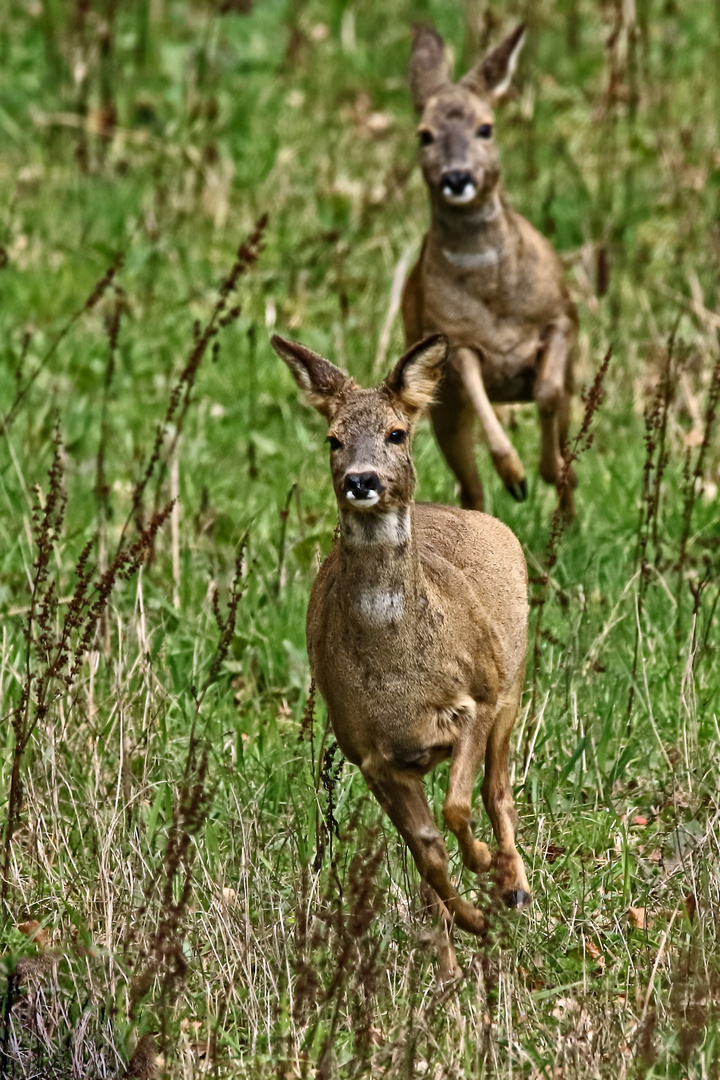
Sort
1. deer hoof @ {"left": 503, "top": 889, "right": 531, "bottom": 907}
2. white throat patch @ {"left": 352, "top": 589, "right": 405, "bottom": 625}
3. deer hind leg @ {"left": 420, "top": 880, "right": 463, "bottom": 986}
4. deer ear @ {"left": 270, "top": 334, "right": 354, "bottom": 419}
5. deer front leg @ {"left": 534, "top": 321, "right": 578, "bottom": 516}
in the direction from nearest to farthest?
deer hind leg @ {"left": 420, "top": 880, "right": 463, "bottom": 986} → white throat patch @ {"left": 352, "top": 589, "right": 405, "bottom": 625} → deer hoof @ {"left": 503, "top": 889, "right": 531, "bottom": 907} → deer ear @ {"left": 270, "top": 334, "right": 354, "bottom": 419} → deer front leg @ {"left": 534, "top": 321, "right": 578, "bottom": 516}

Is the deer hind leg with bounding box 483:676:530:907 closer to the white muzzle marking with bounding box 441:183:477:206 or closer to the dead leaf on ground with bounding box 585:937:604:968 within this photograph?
the dead leaf on ground with bounding box 585:937:604:968

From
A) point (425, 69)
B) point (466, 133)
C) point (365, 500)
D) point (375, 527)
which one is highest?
point (425, 69)

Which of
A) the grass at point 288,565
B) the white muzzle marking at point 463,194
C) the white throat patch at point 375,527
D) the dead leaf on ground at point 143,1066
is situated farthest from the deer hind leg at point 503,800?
the white muzzle marking at point 463,194

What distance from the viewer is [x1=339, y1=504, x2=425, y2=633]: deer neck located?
5211 millimetres

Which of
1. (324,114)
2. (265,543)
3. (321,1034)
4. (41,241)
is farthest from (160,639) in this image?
(324,114)

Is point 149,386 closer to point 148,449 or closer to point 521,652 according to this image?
point 148,449

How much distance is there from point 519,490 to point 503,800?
2655mm

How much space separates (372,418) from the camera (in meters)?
5.22

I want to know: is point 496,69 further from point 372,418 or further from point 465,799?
point 465,799

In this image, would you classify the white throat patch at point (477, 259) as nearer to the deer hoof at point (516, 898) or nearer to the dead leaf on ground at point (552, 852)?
the dead leaf on ground at point (552, 852)

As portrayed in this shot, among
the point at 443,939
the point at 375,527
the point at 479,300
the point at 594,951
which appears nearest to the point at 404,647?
the point at 375,527

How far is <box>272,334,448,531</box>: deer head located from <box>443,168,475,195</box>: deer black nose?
3.21m

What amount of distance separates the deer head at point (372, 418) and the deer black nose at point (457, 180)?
3211 mm

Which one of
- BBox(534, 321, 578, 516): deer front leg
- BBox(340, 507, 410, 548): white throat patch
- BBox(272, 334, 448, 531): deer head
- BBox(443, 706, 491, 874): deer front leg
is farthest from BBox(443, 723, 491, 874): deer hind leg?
BBox(534, 321, 578, 516): deer front leg
